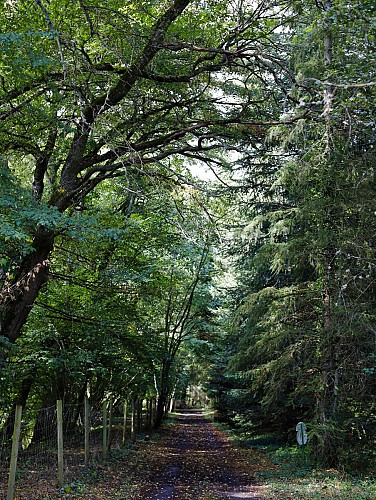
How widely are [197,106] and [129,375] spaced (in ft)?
27.8

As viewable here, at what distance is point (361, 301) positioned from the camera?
1009 cm

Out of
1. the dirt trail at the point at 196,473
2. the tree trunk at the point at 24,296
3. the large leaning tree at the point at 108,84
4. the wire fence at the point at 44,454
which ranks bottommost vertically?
the dirt trail at the point at 196,473

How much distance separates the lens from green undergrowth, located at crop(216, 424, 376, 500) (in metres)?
8.32

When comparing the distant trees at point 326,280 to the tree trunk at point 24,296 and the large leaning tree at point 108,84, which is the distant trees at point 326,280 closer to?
the large leaning tree at point 108,84

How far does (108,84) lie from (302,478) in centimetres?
911

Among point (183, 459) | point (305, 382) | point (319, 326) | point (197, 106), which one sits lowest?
point (183, 459)

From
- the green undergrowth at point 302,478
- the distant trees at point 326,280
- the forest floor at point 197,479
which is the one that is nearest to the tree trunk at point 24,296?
the forest floor at point 197,479

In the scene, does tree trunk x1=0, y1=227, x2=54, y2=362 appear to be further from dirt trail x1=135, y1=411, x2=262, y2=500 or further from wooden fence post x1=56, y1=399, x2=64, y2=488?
dirt trail x1=135, y1=411, x2=262, y2=500

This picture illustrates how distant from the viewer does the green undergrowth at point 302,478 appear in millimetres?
8318

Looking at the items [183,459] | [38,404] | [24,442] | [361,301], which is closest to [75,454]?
[24,442]

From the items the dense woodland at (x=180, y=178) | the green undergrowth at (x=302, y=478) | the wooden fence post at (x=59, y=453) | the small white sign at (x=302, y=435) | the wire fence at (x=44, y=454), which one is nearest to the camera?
→ the dense woodland at (x=180, y=178)

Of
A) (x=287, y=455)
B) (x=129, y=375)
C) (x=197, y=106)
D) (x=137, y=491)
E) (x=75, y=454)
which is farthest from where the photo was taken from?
(x=129, y=375)

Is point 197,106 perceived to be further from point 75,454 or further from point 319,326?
point 75,454

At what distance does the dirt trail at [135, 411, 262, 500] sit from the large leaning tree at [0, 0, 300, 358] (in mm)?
4243
